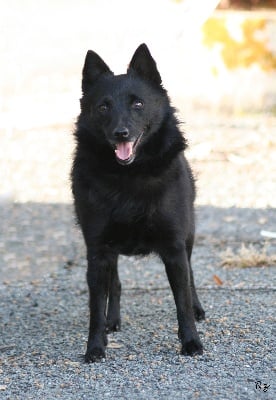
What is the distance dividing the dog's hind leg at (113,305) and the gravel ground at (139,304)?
0.25ft

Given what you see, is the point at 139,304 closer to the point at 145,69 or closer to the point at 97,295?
the point at 97,295

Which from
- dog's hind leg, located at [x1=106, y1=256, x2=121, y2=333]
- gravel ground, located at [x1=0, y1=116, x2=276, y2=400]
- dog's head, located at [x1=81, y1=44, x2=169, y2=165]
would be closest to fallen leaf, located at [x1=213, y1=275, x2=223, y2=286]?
gravel ground, located at [x1=0, y1=116, x2=276, y2=400]

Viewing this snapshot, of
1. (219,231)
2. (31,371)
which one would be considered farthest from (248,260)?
(31,371)

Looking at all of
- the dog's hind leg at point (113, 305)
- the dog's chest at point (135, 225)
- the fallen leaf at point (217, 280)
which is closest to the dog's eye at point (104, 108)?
the dog's chest at point (135, 225)

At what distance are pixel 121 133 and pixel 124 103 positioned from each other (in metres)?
0.21

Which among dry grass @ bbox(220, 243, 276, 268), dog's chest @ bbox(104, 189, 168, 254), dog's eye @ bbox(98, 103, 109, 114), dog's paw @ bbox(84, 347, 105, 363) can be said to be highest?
dog's eye @ bbox(98, 103, 109, 114)

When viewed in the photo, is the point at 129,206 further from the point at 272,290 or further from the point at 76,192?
the point at 272,290

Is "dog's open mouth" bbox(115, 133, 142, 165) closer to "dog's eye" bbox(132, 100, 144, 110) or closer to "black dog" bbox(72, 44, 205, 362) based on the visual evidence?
"black dog" bbox(72, 44, 205, 362)

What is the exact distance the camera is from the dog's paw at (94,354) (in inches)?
162

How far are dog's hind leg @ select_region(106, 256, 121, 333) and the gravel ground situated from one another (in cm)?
8

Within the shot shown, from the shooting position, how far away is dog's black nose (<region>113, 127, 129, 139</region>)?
3961mm

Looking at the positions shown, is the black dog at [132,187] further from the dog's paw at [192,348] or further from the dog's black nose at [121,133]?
the dog's black nose at [121,133]

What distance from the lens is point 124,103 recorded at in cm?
411

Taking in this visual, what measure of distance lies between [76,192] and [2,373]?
0.93 meters
